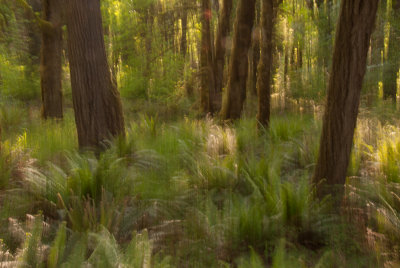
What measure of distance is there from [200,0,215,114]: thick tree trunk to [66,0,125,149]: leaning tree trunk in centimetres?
737

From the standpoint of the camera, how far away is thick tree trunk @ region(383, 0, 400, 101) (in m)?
13.8

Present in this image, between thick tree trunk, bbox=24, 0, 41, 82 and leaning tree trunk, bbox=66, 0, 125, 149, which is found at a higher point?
thick tree trunk, bbox=24, 0, 41, 82

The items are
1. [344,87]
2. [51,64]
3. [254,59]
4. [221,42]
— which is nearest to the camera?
[344,87]

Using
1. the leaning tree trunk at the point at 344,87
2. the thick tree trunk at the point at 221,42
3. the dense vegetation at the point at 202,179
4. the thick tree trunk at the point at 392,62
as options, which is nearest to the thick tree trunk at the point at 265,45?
the dense vegetation at the point at 202,179

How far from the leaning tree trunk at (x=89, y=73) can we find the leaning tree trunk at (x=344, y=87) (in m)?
4.16

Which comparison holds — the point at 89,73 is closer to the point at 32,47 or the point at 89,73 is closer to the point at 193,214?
the point at 193,214

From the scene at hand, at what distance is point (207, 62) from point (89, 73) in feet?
26.0

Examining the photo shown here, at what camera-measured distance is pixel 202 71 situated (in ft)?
47.3

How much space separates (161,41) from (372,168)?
16.4m

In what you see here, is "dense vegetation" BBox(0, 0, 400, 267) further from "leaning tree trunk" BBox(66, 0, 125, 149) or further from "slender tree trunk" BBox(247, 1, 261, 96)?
"slender tree trunk" BBox(247, 1, 261, 96)

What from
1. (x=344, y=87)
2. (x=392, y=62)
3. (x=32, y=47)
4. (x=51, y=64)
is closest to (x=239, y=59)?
(x=51, y=64)

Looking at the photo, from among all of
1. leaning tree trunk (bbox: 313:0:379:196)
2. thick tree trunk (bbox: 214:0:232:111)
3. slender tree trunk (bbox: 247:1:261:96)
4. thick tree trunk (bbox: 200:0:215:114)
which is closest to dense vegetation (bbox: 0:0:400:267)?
leaning tree trunk (bbox: 313:0:379:196)

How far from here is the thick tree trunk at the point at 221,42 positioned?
1311cm

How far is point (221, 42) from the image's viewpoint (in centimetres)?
1362
